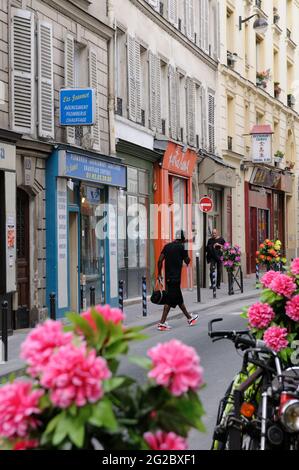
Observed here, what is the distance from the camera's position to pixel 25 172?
15773 millimetres

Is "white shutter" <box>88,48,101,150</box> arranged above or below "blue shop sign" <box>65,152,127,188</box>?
above

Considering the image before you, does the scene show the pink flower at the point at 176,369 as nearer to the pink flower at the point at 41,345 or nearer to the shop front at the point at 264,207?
the pink flower at the point at 41,345

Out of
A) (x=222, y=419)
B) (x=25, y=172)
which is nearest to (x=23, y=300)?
(x=25, y=172)

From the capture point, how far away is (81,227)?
18688 millimetres

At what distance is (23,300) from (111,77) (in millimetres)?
6510

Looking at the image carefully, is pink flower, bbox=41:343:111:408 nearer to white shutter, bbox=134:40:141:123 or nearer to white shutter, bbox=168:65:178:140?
white shutter, bbox=134:40:141:123

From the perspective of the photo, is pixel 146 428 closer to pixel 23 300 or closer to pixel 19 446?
pixel 19 446

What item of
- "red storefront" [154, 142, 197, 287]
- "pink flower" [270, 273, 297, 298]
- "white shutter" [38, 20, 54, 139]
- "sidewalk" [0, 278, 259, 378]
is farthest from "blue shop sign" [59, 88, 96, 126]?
"pink flower" [270, 273, 297, 298]

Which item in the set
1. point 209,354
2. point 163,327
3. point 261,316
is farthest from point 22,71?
point 261,316

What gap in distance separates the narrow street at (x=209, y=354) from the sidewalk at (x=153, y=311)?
1.50 ft

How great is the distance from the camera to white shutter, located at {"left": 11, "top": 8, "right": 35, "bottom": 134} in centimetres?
1522

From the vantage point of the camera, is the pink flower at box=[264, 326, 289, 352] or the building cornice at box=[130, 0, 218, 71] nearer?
the pink flower at box=[264, 326, 289, 352]

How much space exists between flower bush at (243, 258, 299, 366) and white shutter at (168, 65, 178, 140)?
1912cm

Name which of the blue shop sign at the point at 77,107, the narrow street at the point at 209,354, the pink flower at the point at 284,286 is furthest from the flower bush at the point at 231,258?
the pink flower at the point at 284,286
